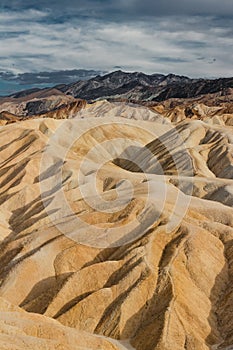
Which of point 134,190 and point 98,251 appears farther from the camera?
point 134,190

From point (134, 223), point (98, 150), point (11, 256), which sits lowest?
point (98, 150)

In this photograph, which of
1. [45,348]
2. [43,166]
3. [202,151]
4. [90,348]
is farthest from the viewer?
[202,151]

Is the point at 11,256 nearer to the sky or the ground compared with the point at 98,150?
nearer to the sky

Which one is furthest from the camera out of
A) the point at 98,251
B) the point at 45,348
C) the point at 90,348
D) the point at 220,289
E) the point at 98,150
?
the point at 98,150

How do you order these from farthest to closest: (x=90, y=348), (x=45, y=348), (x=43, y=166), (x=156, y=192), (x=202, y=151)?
1. (x=202, y=151)
2. (x=43, y=166)
3. (x=156, y=192)
4. (x=90, y=348)
5. (x=45, y=348)

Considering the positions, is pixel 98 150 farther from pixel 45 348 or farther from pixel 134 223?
pixel 45 348

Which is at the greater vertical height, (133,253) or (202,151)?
(133,253)

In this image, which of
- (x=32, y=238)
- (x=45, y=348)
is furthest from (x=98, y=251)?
(x=45, y=348)

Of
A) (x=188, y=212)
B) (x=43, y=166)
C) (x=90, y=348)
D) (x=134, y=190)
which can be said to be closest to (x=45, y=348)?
(x=90, y=348)

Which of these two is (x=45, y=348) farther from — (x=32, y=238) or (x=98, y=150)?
(x=98, y=150)
